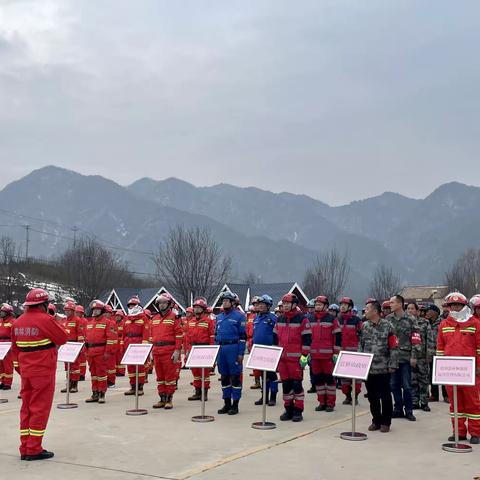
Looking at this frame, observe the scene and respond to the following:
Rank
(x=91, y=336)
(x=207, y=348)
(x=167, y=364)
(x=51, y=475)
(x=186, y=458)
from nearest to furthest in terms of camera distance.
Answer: (x=51, y=475) → (x=186, y=458) → (x=207, y=348) → (x=167, y=364) → (x=91, y=336)

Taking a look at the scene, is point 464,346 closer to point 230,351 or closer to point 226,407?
point 230,351

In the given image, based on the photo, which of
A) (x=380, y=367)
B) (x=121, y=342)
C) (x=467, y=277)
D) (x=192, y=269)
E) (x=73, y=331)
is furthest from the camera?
(x=467, y=277)

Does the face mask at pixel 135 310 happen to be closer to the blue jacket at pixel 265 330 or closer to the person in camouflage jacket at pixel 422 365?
the blue jacket at pixel 265 330

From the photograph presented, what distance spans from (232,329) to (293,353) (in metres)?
1.43

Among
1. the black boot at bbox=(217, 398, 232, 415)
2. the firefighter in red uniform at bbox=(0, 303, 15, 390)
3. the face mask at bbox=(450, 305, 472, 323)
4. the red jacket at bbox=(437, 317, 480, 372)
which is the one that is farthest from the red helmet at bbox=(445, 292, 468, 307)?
the firefighter in red uniform at bbox=(0, 303, 15, 390)

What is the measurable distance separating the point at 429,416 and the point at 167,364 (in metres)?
4.96

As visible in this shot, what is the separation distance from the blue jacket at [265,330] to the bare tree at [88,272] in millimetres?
44016

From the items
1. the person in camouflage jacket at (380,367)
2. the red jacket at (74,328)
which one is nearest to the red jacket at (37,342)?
the person in camouflage jacket at (380,367)

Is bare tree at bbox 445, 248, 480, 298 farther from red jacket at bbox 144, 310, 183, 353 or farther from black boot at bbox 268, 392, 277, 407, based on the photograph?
red jacket at bbox 144, 310, 183, 353

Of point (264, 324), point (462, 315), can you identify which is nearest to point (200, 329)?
point (264, 324)

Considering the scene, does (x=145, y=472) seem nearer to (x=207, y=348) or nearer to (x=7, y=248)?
(x=207, y=348)

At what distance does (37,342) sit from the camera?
27.0ft

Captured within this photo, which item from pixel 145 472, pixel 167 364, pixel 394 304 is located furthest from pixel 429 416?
pixel 145 472

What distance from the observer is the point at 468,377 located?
8359 millimetres
